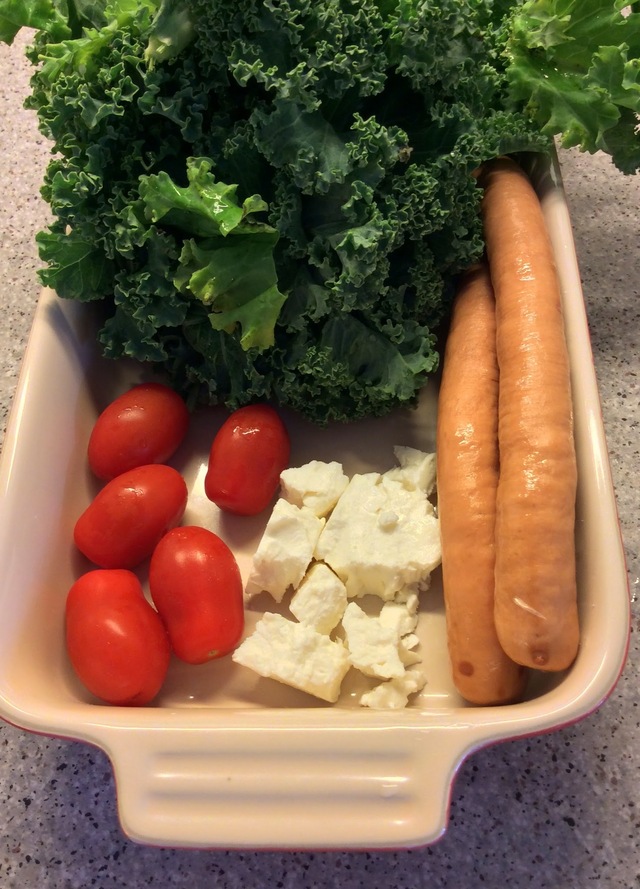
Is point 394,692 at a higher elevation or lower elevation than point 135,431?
lower

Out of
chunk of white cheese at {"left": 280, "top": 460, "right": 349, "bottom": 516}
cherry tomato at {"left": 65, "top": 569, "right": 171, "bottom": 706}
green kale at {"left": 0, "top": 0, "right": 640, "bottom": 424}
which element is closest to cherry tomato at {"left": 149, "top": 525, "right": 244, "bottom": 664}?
cherry tomato at {"left": 65, "top": 569, "right": 171, "bottom": 706}

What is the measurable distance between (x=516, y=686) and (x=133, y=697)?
1.42 ft

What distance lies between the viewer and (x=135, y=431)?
1.03 meters

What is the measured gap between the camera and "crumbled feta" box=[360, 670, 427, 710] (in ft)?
2.82

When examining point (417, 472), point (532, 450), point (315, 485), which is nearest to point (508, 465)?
point (532, 450)

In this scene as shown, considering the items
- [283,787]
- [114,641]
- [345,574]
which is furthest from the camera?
[345,574]

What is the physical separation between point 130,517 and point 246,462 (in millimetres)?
166

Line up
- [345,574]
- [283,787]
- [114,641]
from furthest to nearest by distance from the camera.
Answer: [345,574] < [114,641] < [283,787]

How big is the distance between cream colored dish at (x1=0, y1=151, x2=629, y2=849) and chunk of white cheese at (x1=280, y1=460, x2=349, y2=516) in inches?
3.5

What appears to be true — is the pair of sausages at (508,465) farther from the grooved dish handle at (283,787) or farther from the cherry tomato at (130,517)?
the cherry tomato at (130,517)

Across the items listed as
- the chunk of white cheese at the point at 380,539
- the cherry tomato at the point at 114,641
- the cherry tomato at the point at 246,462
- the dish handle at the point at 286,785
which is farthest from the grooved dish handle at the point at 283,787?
the cherry tomato at the point at 246,462

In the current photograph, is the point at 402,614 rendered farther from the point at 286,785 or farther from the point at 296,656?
the point at 286,785

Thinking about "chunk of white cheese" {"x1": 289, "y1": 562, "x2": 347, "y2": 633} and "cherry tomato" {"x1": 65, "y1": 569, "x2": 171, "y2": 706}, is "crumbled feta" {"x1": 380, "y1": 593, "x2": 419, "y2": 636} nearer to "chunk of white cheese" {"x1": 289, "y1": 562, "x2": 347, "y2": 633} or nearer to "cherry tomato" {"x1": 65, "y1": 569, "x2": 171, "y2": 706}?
"chunk of white cheese" {"x1": 289, "y1": 562, "x2": 347, "y2": 633}

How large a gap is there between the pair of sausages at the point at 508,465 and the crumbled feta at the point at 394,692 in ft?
0.17
